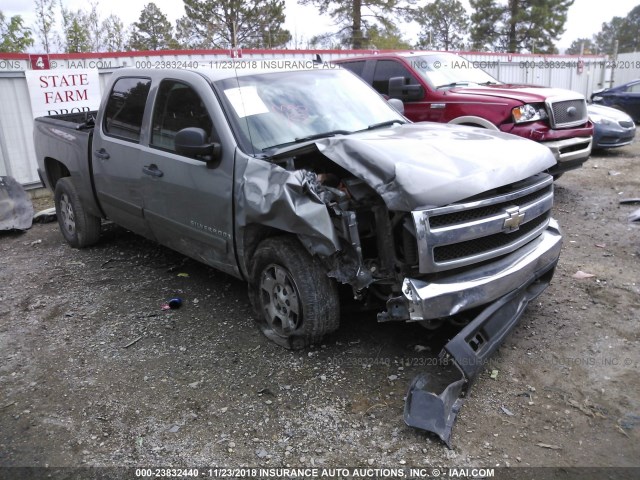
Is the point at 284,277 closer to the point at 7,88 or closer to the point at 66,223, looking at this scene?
the point at 66,223

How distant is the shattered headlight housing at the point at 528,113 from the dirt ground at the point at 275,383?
2.36m

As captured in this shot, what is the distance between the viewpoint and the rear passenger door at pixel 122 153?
191 inches

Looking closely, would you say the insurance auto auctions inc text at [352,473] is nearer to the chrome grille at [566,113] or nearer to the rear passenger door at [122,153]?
the rear passenger door at [122,153]

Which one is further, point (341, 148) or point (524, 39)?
point (524, 39)

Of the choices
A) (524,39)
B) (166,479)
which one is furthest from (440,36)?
(166,479)

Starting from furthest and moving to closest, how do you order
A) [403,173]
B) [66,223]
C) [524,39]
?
[524,39], [66,223], [403,173]

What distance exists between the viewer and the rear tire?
20.1ft

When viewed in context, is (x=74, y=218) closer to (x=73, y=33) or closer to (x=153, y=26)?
(x=73, y=33)

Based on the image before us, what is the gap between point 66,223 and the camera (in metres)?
6.54

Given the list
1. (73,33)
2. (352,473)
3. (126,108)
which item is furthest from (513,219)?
(73,33)

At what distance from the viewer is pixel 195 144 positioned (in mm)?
3793

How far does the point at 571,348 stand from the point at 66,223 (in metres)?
5.58

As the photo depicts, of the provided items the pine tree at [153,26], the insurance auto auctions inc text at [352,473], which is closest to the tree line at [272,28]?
the pine tree at [153,26]

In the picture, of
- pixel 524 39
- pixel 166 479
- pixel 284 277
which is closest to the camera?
pixel 166 479
